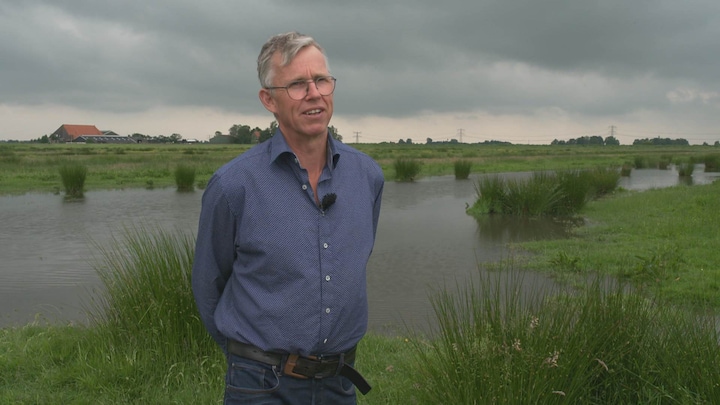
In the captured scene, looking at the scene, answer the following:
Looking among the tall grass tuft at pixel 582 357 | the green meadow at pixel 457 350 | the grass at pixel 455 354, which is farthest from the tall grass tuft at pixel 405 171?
the tall grass tuft at pixel 582 357

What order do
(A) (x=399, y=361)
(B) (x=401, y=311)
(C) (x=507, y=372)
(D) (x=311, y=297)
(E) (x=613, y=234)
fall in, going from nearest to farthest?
(D) (x=311, y=297), (C) (x=507, y=372), (A) (x=399, y=361), (B) (x=401, y=311), (E) (x=613, y=234)

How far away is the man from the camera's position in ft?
6.39

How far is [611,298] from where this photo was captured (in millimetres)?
3164

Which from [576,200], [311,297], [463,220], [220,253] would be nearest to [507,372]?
[311,297]

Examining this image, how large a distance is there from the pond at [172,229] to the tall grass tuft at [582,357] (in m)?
0.60

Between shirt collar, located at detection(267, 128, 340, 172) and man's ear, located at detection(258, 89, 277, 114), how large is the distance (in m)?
0.09

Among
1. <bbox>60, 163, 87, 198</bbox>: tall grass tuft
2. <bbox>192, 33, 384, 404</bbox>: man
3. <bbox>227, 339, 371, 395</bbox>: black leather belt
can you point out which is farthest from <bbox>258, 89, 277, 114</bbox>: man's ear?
<bbox>60, 163, 87, 198</bbox>: tall grass tuft

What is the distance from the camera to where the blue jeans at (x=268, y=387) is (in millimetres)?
1965

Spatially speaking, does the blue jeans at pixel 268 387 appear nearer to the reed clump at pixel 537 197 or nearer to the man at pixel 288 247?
the man at pixel 288 247

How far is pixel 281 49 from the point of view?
194 centimetres

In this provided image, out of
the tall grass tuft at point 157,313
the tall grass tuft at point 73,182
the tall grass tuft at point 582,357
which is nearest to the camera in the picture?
the tall grass tuft at point 582,357

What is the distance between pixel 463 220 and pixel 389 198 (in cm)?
555

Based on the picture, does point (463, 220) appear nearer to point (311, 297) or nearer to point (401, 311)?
point (401, 311)

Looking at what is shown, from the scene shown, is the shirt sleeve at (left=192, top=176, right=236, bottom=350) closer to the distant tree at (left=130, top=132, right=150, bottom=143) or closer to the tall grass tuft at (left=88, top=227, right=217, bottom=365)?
the tall grass tuft at (left=88, top=227, right=217, bottom=365)
